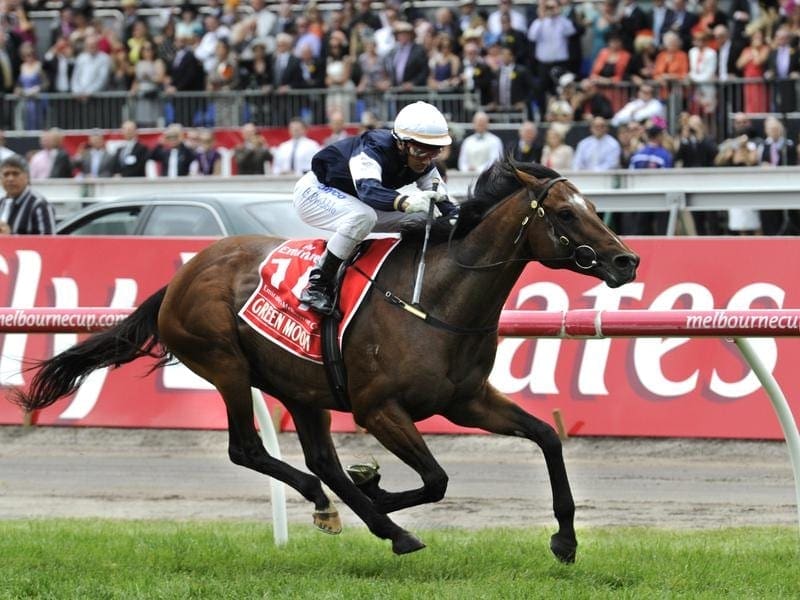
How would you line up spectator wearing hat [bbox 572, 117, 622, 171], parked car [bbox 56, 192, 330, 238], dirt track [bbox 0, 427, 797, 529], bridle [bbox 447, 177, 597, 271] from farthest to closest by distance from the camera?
spectator wearing hat [bbox 572, 117, 622, 171]
parked car [bbox 56, 192, 330, 238]
dirt track [bbox 0, 427, 797, 529]
bridle [bbox 447, 177, 597, 271]

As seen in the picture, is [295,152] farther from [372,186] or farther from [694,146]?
[372,186]

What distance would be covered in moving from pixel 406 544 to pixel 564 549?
0.70 m

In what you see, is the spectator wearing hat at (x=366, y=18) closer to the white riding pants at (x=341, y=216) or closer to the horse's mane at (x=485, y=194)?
the white riding pants at (x=341, y=216)

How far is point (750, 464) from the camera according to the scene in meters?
10.6

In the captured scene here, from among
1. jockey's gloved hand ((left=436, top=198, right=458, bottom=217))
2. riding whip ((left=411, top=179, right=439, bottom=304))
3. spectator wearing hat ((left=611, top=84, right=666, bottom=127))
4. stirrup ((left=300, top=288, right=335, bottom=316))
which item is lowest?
spectator wearing hat ((left=611, top=84, right=666, bottom=127))

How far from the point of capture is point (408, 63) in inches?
764

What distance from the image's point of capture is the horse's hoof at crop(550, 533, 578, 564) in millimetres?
6875

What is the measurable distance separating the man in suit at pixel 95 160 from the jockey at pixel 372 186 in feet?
39.7

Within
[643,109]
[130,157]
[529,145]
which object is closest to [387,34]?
[130,157]

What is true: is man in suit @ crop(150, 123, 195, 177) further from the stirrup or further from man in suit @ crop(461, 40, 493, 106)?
the stirrup

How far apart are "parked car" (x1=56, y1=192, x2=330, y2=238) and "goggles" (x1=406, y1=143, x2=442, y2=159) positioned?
17.3 feet

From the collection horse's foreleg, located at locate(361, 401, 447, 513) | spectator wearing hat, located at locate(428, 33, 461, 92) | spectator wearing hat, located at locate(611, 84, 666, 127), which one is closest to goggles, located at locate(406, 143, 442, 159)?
horse's foreleg, located at locate(361, 401, 447, 513)

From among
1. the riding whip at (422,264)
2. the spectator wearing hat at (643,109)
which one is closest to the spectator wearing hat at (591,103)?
the spectator wearing hat at (643,109)

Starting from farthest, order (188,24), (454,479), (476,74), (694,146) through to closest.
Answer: (188,24) → (476,74) → (694,146) → (454,479)
